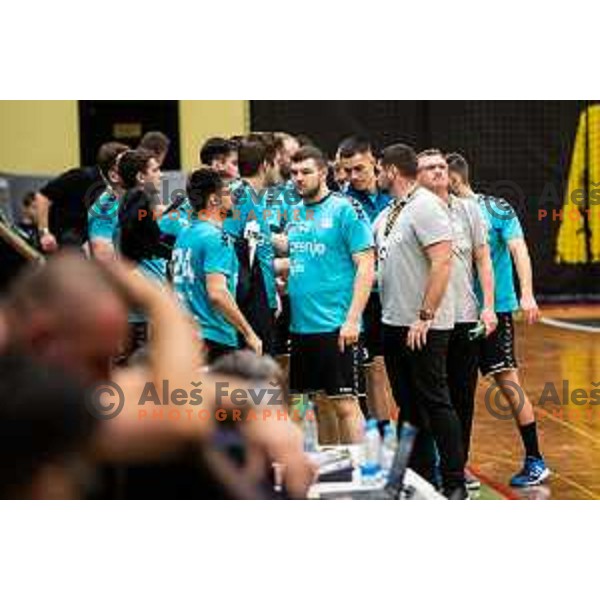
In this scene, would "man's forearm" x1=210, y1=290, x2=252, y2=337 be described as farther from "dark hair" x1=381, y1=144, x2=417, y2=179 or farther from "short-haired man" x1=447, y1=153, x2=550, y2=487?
"short-haired man" x1=447, y1=153, x2=550, y2=487

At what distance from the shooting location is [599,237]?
818 cm

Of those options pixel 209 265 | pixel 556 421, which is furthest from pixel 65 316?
pixel 556 421

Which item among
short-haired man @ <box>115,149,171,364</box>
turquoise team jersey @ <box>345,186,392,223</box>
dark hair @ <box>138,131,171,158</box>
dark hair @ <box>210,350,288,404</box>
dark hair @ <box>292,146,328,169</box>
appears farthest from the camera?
turquoise team jersey @ <box>345,186,392,223</box>

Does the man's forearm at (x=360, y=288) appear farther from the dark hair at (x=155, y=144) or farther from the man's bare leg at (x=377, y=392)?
the dark hair at (x=155, y=144)

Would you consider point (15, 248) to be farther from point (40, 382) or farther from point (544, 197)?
point (544, 197)

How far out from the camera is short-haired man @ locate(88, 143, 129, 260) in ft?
12.9

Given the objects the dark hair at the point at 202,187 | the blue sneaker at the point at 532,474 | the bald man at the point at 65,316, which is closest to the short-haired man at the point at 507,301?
the blue sneaker at the point at 532,474

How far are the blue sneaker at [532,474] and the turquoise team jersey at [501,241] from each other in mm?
577

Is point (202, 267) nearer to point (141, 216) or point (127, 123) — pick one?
point (141, 216)

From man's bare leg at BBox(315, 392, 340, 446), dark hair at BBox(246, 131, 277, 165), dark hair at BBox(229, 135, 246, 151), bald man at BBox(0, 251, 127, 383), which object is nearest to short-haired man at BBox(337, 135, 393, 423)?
man's bare leg at BBox(315, 392, 340, 446)

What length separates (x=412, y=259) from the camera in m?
4.77

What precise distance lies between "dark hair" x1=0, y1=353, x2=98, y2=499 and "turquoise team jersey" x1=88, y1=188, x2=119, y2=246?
6.37 ft
